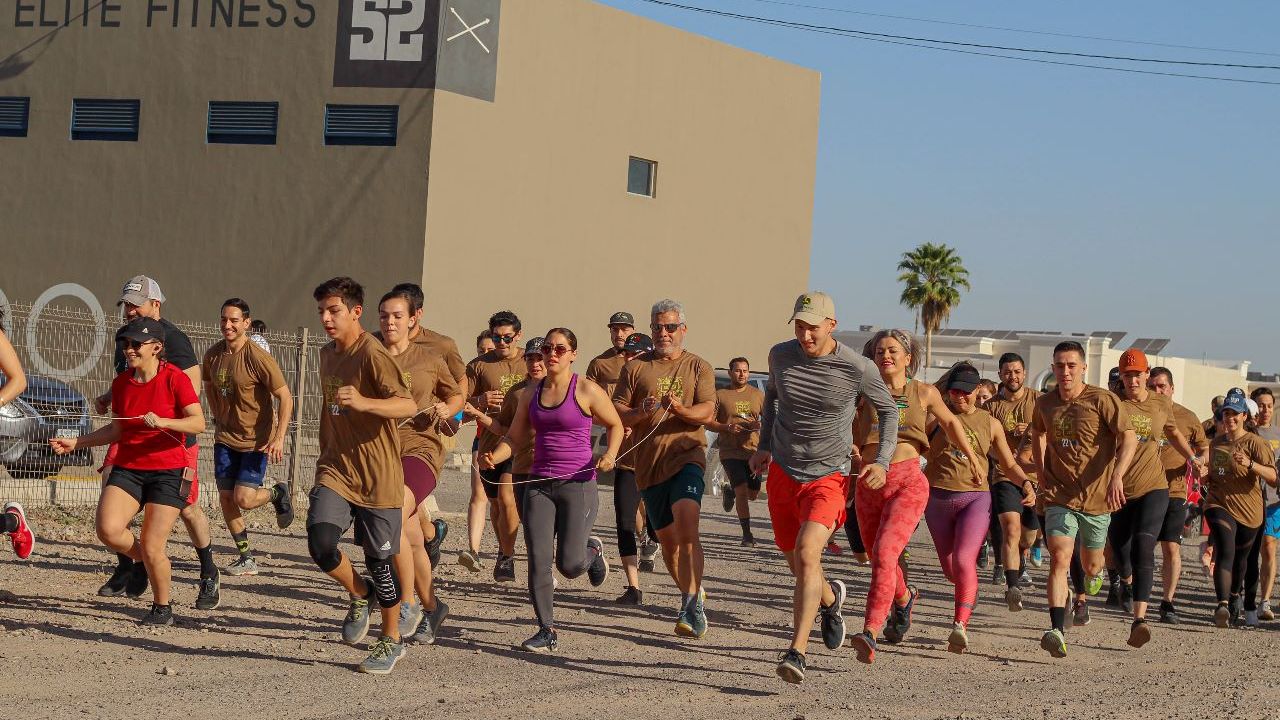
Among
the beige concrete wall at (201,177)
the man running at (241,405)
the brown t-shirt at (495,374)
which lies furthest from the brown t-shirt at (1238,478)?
the beige concrete wall at (201,177)

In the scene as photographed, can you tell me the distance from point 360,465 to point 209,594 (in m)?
2.38

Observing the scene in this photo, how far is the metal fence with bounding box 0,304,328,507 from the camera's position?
14.4 meters

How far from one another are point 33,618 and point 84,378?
782cm

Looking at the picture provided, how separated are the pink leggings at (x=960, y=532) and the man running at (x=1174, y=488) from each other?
5.93 feet

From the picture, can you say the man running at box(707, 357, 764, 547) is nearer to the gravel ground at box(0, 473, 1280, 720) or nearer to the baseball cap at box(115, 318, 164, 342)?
the gravel ground at box(0, 473, 1280, 720)

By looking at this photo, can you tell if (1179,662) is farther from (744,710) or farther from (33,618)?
(33,618)

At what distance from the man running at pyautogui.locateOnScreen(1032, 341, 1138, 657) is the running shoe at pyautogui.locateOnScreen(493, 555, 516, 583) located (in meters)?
3.97

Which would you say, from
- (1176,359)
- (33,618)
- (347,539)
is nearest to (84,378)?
(347,539)

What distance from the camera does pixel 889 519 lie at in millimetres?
8539

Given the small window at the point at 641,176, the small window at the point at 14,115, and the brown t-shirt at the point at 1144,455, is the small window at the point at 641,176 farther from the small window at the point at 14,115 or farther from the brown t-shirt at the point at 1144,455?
the brown t-shirt at the point at 1144,455

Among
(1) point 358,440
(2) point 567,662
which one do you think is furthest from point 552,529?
(1) point 358,440

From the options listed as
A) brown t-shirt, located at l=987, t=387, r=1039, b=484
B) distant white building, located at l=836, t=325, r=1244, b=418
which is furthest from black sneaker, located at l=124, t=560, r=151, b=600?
distant white building, located at l=836, t=325, r=1244, b=418

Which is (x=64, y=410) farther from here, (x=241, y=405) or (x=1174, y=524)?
(x=1174, y=524)

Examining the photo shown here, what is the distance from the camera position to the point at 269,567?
1189cm
